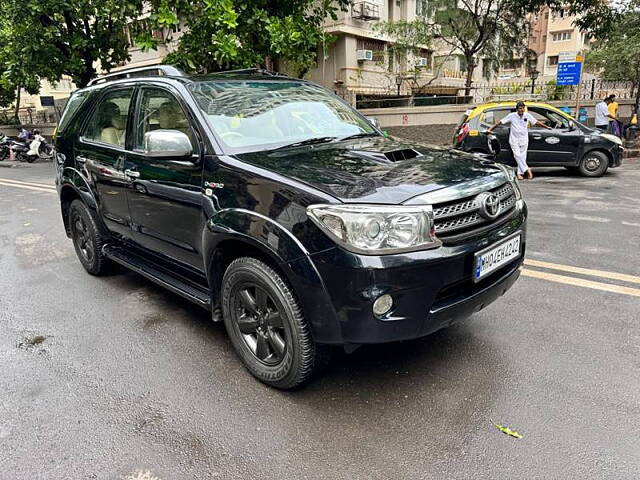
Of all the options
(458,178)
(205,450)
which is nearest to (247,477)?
(205,450)

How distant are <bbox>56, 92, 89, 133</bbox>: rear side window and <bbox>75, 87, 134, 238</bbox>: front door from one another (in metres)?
0.45

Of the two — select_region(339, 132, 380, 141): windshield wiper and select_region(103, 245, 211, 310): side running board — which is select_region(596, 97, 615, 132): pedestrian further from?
select_region(103, 245, 211, 310): side running board

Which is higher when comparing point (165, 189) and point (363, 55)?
point (363, 55)

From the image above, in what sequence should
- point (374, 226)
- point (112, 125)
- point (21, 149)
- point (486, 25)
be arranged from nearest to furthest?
1. point (374, 226)
2. point (112, 125)
3. point (486, 25)
4. point (21, 149)

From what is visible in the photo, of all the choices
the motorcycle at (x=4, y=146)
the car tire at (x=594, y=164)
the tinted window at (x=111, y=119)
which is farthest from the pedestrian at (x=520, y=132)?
the motorcycle at (x=4, y=146)

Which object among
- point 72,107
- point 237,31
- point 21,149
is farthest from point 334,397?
point 21,149

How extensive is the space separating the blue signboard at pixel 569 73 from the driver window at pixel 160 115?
41.9 feet

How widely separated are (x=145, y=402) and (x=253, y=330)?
0.75m

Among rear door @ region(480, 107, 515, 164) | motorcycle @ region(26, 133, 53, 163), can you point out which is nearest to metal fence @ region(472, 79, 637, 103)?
rear door @ region(480, 107, 515, 164)

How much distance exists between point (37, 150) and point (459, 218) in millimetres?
21103

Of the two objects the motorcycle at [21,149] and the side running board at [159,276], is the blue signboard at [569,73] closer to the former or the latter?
the side running board at [159,276]

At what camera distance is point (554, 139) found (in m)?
10.4

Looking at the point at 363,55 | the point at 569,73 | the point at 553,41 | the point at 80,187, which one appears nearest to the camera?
the point at 80,187

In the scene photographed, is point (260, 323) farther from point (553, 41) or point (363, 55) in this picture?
point (553, 41)
